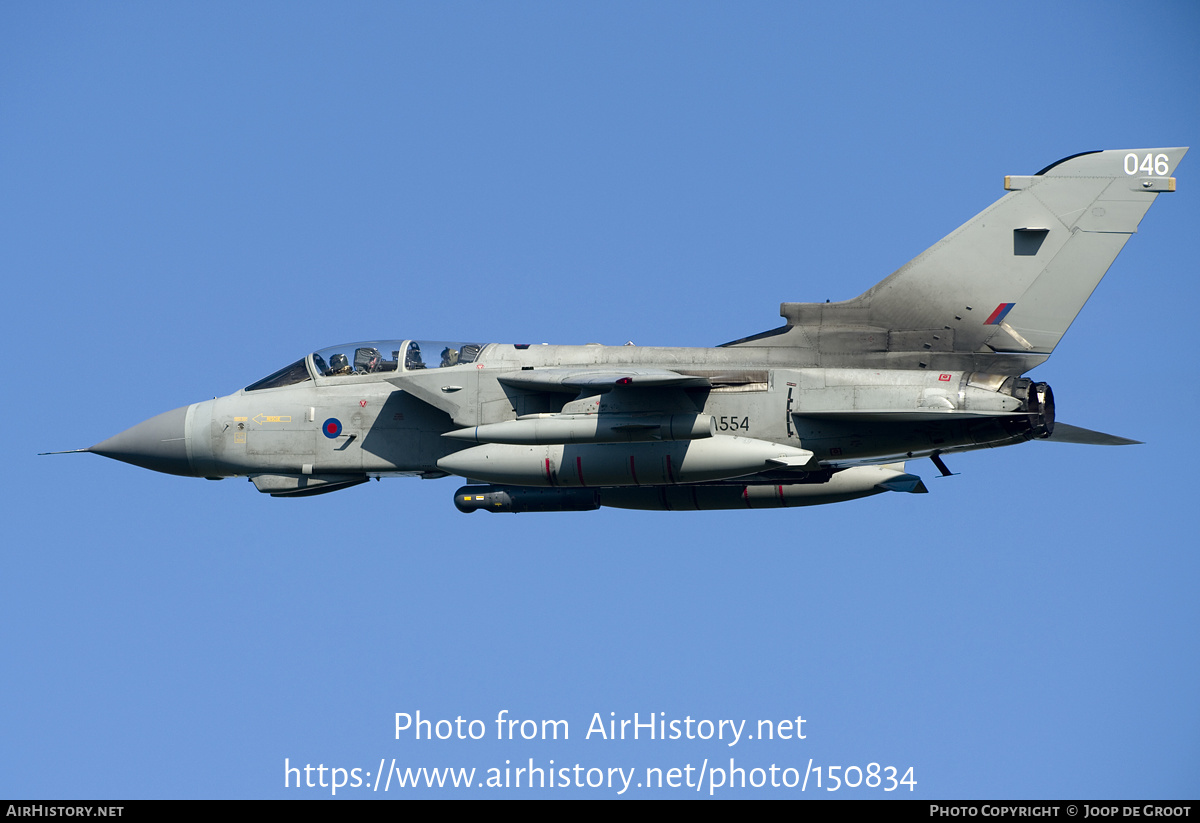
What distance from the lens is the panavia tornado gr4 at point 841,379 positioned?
2416cm

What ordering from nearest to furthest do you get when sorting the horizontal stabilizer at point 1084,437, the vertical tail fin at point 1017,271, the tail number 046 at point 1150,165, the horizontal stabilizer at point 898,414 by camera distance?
the horizontal stabilizer at point 898,414, the tail number 046 at point 1150,165, the vertical tail fin at point 1017,271, the horizontal stabilizer at point 1084,437

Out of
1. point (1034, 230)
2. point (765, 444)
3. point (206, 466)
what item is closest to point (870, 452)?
point (765, 444)

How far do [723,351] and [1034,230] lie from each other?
193 inches

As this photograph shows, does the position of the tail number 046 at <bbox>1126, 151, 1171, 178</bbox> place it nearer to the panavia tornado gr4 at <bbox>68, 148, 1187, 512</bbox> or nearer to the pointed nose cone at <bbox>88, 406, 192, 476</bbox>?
the panavia tornado gr4 at <bbox>68, 148, 1187, 512</bbox>

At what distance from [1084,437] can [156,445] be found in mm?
14892

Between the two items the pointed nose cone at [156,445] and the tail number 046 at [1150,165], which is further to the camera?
the pointed nose cone at [156,445]

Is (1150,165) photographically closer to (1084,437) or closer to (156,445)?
(1084,437)

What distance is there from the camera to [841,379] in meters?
24.4

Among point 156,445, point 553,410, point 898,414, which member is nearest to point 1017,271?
point 898,414

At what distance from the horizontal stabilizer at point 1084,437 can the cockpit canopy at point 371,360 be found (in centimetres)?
911

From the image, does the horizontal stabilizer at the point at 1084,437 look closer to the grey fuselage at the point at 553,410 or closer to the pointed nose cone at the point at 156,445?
the grey fuselage at the point at 553,410

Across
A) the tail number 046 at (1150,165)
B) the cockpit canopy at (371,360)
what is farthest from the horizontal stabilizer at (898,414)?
the cockpit canopy at (371,360)
